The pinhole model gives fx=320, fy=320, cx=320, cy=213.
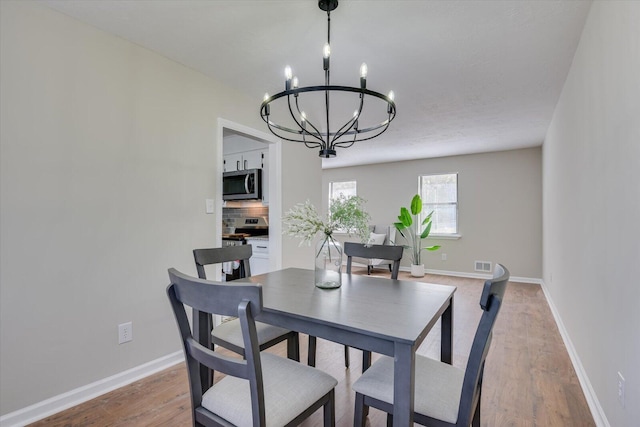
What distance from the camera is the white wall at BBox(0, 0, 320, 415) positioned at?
1.78 meters

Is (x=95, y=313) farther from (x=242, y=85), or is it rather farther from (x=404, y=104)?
(x=404, y=104)

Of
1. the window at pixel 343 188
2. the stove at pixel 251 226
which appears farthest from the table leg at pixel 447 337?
the window at pixel 343 188

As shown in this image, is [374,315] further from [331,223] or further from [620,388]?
[620,388]

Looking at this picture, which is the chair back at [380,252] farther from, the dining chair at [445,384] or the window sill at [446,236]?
the window sill at [446,236]

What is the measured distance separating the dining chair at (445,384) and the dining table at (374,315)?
6.3 inches

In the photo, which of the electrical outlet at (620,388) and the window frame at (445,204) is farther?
the window frame at (445,204)

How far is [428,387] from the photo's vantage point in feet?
4.17

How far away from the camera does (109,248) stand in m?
2.17

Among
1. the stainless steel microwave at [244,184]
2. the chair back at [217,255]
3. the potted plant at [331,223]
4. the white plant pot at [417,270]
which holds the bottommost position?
the white plant pot at [417,270]

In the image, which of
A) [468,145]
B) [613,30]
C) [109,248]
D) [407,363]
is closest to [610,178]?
[613,30]

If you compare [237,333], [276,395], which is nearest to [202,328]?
[237,333]

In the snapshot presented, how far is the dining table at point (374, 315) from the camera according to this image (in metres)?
1.08

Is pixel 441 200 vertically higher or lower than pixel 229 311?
higher

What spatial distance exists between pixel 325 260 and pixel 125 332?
156 cm
